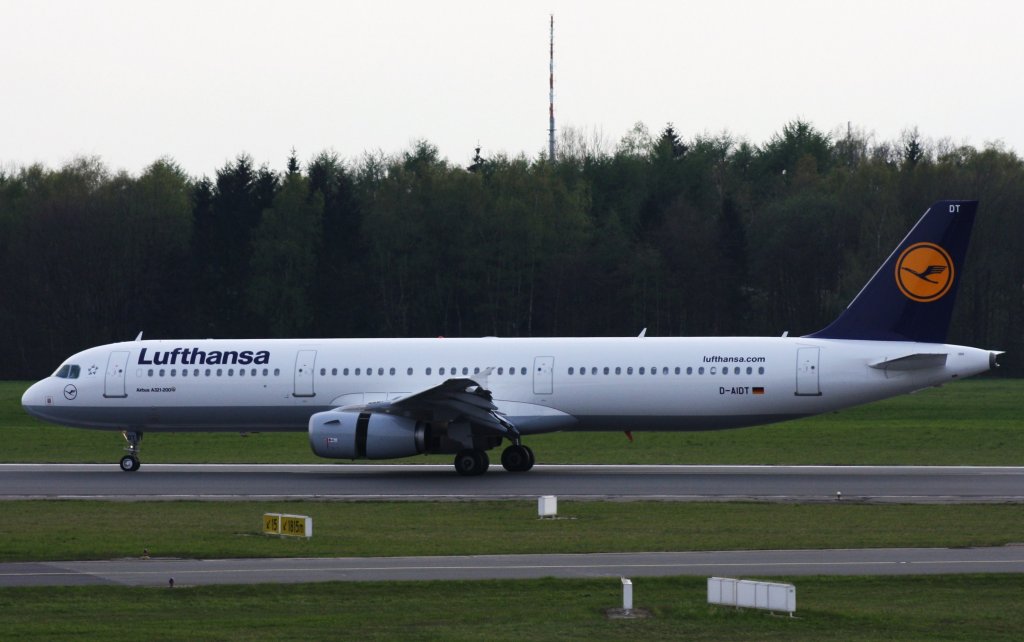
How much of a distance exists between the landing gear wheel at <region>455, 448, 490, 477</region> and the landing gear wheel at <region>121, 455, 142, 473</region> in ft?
25.9

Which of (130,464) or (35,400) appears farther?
(35,400)

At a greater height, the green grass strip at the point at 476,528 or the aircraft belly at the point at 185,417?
the aircraft belly at the point at 185,417

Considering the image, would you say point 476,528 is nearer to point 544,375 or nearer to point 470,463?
point 470,463

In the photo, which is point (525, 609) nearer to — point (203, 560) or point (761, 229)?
point (203, 560)

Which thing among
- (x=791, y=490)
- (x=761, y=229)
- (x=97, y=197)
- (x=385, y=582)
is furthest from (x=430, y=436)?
(x=97, y=197)

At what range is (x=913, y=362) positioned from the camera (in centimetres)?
2981

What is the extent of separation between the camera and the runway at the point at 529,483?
26.3 m

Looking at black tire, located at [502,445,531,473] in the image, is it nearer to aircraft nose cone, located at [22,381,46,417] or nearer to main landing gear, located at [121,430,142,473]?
main landing gear, located at [121,430,142,473]

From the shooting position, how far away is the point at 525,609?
14617 millimetres

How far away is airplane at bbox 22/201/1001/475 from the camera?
30297mm

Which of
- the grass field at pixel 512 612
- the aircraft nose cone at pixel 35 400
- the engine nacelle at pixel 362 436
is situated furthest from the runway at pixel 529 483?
the grass field at pixel 512 612

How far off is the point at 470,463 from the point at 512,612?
54.4 feet

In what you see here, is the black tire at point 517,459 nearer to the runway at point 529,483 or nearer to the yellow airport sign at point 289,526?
the runway at point 529,483

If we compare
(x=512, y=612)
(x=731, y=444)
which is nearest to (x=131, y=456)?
(x=731, y=444)
